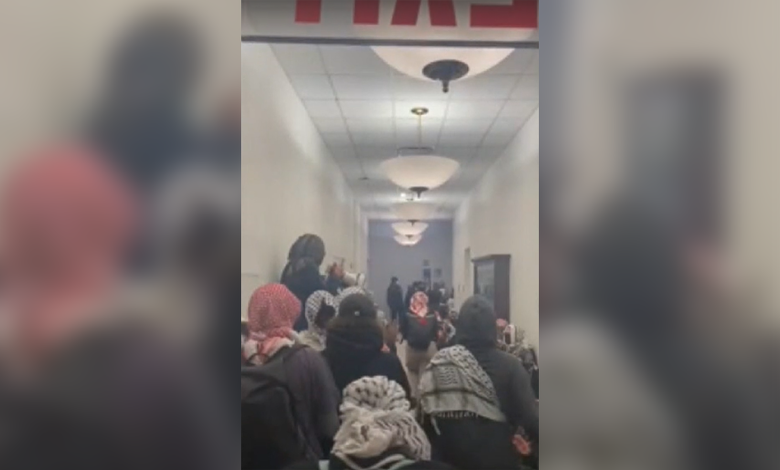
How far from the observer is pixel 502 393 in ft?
3.29

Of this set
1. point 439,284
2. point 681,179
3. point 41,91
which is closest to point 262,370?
point 439,284

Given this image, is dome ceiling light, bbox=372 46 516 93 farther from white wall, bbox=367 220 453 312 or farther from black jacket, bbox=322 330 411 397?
black jacket, bbox=322 330 411 397

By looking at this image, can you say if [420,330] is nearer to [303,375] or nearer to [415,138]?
[303,375]

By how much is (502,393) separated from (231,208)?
81 centimetres

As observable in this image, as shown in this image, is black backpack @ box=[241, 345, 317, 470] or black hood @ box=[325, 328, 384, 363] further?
black hood @ box=[325, 328, 384, 363]

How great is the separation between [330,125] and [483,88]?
0.34m

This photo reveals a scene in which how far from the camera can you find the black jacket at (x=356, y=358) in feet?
3.40

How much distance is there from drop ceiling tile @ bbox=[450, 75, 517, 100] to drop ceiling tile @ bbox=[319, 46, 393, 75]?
0.15 meters

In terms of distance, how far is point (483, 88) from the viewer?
97 centimetres

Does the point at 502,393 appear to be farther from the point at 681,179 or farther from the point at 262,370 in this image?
the point at 681,179

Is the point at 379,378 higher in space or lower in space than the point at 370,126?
lower

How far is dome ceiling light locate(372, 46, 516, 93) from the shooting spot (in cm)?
92

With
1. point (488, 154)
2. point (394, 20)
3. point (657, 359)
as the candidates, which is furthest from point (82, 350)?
point (488, 154)

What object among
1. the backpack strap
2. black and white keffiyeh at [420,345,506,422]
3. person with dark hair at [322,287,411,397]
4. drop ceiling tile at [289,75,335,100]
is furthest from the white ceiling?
the backpack strap
